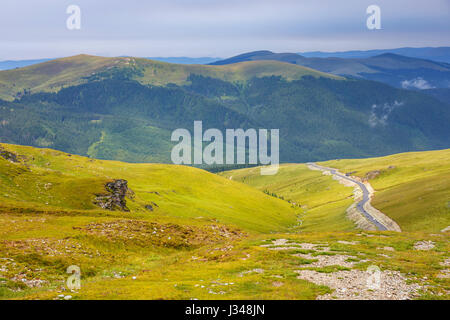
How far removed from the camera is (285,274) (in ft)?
106

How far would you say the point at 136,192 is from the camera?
119188mm

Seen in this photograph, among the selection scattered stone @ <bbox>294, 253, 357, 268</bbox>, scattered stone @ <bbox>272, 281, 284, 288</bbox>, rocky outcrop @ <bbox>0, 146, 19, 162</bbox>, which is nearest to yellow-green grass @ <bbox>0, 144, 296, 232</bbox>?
rocky outcrop @ <bbox>0, 146, 19, 162</bbox>

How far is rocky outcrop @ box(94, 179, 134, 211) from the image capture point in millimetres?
82744

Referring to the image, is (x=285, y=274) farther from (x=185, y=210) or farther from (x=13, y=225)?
(x=185, y=210)

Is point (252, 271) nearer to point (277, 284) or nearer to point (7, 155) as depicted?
point (277, 284)

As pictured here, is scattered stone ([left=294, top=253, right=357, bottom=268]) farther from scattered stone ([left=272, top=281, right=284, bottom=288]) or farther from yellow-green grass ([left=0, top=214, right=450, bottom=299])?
scattered stone ([left=272, top=281, right=284, bottom=288])

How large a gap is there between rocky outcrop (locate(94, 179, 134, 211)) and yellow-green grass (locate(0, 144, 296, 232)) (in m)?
Result: 1.60

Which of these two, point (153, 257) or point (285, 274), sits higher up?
point (285, 274)

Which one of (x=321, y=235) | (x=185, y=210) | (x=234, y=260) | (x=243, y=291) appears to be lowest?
(x=185, y=210)

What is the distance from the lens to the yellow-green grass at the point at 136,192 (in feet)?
250

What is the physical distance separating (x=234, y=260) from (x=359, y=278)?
13.1 metres

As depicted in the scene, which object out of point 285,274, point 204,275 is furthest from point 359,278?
point 204,275

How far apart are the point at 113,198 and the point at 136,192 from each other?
33.1 m
